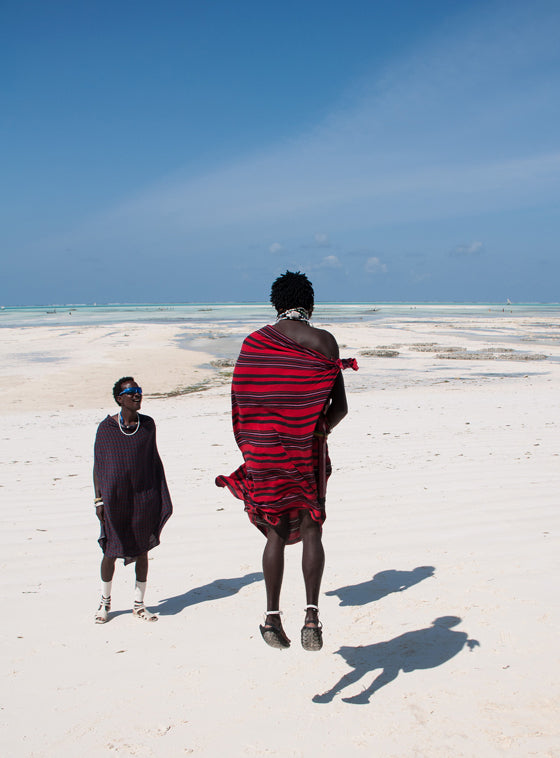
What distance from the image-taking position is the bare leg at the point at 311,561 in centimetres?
268

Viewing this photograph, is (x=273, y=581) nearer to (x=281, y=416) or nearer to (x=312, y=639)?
(x=312, y=639)

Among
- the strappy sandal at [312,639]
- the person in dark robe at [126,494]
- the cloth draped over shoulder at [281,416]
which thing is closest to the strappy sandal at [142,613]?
the person in dark robe at [126,494]

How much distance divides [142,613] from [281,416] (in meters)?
1.60

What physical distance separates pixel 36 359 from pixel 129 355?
10.9 ft

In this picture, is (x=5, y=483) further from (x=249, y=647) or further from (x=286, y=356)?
(x=286, y=356)

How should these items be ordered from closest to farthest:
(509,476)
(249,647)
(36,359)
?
(249,647) < (509,476) < (36,359)

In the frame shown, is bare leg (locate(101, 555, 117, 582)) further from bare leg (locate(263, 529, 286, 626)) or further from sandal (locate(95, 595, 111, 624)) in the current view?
bare leg (locate(263, 529, 286, 626))

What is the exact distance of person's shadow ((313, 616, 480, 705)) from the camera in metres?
2.74

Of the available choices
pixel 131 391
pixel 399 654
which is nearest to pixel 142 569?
pixel 131 391

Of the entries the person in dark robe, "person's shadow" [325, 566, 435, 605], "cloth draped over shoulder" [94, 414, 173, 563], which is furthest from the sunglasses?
"person's shadow" [325, 566, 435, 605]

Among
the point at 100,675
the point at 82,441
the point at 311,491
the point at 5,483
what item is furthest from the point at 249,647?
the point at 82,441

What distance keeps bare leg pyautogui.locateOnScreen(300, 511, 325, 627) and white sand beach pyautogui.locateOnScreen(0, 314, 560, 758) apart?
0.41 m

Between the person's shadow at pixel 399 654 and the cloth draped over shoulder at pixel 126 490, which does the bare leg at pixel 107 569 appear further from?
the person's shadow at pixel 399 654

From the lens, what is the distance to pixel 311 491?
2764 millimetres
